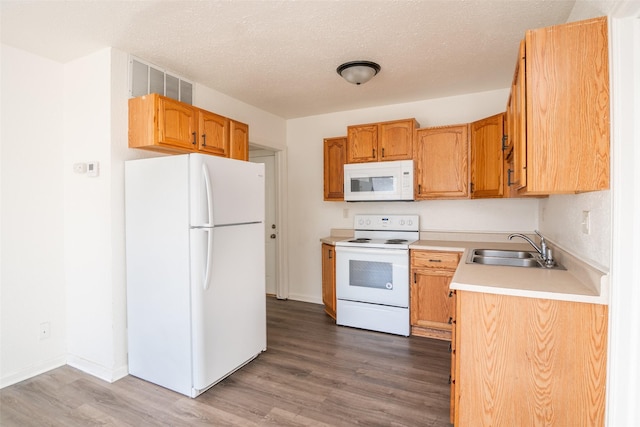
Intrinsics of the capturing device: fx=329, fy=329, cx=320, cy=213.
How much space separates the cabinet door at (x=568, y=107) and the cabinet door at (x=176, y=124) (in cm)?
230

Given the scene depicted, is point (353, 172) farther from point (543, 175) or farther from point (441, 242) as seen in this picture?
point (543, 175)

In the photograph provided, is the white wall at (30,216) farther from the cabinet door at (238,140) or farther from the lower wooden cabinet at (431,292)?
the lower wooden cabinet at (431,292)

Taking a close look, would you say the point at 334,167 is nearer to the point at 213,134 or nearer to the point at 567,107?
the point at 213,134

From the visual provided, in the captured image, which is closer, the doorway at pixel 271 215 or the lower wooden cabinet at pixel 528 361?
the lower wooden cabinet at pixel 528 361

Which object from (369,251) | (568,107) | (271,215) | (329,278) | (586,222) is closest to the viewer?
(568,107)

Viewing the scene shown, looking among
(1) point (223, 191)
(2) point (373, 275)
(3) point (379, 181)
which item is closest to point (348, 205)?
(3) point (379, 181)

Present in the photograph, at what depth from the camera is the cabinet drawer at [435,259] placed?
313cm

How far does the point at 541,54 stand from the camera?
1.42 metres

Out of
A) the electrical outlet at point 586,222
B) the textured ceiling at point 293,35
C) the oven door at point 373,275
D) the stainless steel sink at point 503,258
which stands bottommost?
the oven door at point 373,275

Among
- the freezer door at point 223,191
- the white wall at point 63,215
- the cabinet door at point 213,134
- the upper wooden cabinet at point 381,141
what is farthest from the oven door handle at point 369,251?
Answer: the white wall at point 63,215

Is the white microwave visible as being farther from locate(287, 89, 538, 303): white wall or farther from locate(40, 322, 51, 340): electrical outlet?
locate(40, 322, 51, 340): electrical outlet

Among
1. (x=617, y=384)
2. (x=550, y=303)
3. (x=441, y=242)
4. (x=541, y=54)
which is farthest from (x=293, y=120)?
(x=617, y=384)

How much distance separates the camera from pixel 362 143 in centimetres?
370

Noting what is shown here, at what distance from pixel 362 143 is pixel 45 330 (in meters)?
3.35
